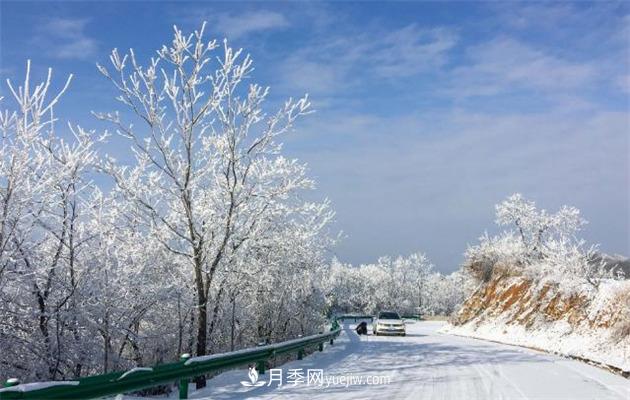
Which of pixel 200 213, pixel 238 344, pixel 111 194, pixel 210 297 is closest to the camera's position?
pixel 111 194

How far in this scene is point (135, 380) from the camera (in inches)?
355

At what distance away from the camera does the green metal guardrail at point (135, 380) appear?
687cm

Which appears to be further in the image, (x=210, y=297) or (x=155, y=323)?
(x=210, y=297)

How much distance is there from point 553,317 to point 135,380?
21428 mm

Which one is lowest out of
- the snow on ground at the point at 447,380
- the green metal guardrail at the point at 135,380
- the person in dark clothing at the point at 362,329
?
the snow on ground at the point at 447,380

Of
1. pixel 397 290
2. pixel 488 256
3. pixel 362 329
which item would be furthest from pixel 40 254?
pixel 397 290

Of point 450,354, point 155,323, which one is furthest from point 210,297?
point 450,354

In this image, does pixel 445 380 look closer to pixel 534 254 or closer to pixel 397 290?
pixel 534 254

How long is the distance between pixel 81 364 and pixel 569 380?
37.3 ft

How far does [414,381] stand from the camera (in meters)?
12.7

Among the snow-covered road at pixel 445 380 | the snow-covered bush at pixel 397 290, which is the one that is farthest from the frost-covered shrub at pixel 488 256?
the snow-covered bush at pixel 397 290

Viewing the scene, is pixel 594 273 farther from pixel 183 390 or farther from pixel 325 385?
pixel 183 390

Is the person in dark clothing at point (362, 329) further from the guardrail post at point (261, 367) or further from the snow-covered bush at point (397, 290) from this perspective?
the snow-covered bush at point (397, 290)

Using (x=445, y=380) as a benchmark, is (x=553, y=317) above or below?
above
